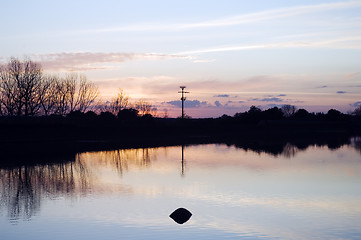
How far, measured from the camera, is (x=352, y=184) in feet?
71.2

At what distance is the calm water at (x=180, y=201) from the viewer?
42.4ft

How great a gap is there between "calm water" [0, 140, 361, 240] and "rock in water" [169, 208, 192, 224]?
20cm

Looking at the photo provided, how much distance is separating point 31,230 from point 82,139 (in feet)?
154

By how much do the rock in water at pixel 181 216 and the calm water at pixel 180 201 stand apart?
7.8 inches

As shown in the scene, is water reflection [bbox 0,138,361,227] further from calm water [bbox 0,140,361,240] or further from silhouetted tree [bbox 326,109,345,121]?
silhouetted tree [bbox 326,109,345,121]

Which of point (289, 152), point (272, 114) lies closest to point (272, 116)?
point (272, 114)

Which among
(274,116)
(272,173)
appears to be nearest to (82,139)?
(272,173)

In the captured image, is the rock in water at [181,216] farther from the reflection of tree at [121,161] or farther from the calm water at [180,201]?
the reflection of tree at [121,161]

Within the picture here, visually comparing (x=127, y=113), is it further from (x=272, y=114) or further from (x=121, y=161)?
(x=121, y=161)

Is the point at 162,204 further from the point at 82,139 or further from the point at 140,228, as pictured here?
the point at 82,139

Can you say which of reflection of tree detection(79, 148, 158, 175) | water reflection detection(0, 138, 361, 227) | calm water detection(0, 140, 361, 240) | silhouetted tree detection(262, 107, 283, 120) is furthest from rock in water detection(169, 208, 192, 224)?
silhouetted tree detection(262, 107, 283, 120)

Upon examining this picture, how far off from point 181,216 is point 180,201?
10.2 ft

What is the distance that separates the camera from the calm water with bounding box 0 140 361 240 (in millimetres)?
12938

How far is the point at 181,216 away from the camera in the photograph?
14086mm
